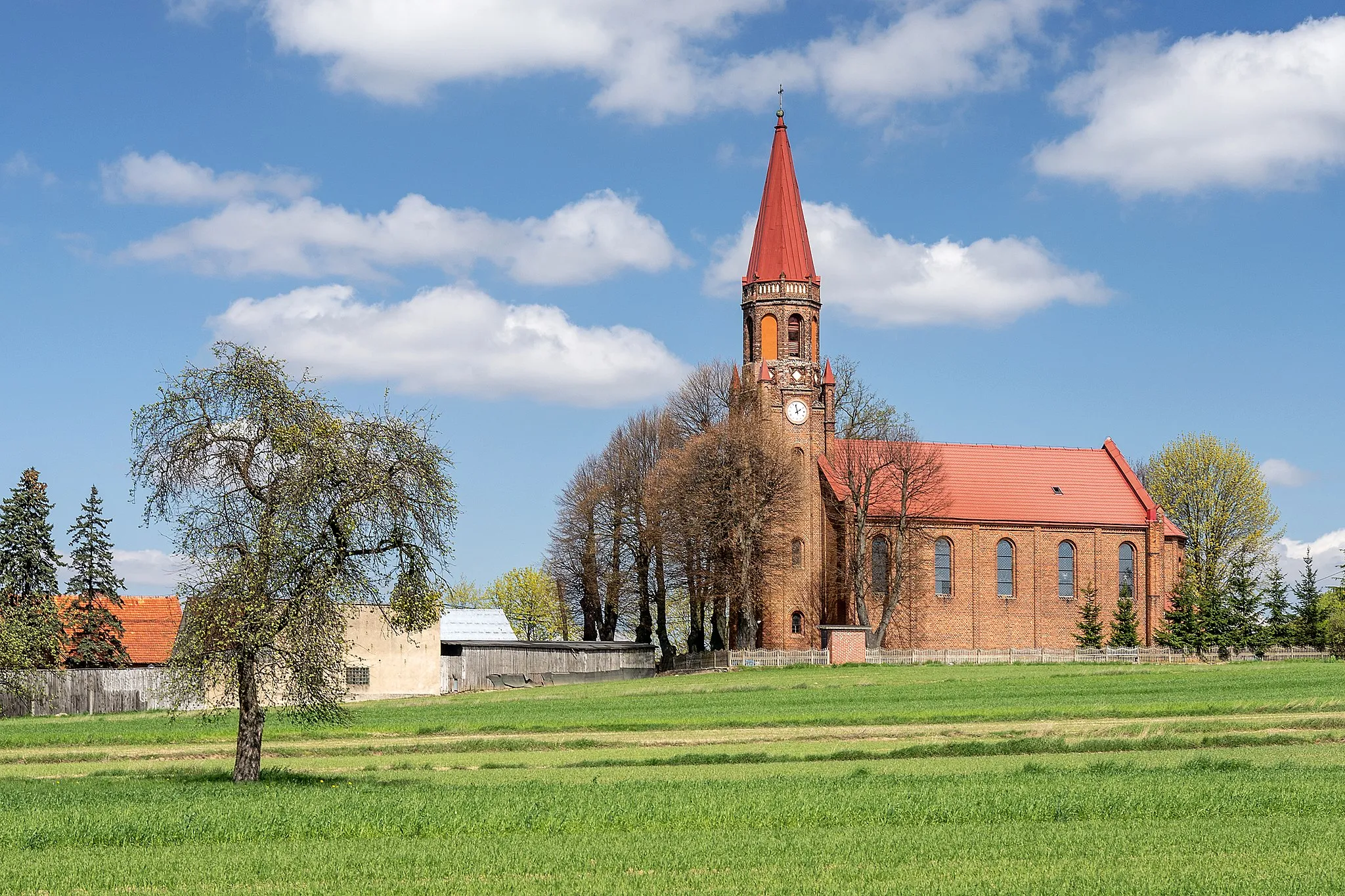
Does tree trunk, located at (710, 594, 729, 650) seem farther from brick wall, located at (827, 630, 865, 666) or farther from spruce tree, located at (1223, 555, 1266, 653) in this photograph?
spruce tree, located at (1223, 555, 1266, 653)

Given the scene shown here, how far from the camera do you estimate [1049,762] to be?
2597cm

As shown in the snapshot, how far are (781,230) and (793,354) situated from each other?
718 centimetres

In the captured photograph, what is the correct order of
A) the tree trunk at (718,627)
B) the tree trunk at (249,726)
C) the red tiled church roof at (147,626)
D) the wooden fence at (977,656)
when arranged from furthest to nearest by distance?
the tree trunk at (718,627), the wooden fence at (977,656), the red tiled church roof at (147,626), the tree trunk at (249,726)

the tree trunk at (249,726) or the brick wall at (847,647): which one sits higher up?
the tree trunk at (249,726)

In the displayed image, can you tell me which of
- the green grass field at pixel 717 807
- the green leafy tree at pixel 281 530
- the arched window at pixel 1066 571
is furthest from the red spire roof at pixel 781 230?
the green leafy tree at pixel 281 530

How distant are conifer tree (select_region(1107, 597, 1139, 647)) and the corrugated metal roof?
33249 mm

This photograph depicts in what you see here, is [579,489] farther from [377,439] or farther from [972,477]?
[377,439]

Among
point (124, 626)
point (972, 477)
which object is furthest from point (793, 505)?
point (124, 626)

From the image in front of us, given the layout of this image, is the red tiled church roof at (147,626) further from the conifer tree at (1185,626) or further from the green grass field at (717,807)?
the conifer tree at (1185,626)

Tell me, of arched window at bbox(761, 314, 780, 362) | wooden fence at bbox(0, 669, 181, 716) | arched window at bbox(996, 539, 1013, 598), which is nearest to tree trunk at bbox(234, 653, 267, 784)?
wooden fence at bbox(0, 669, 181, 716)

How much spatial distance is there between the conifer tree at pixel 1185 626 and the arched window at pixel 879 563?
15.2 metres

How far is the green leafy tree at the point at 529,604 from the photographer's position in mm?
102625

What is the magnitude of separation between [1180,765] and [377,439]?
15339mm

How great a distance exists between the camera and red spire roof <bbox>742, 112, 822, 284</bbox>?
79.7 m
